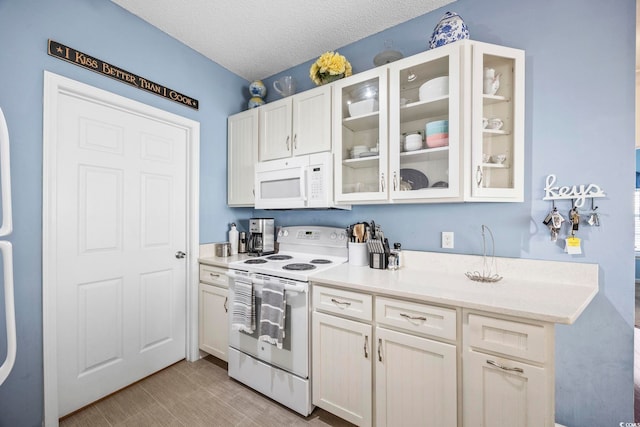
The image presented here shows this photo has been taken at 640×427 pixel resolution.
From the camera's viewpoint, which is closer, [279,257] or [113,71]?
[113,71]

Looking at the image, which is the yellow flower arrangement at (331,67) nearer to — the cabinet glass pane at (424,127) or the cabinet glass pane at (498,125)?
the cabinet glass pane at (424,127)

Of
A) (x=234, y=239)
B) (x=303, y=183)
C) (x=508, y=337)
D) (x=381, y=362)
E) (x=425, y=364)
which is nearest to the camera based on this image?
(x=508, y=337)

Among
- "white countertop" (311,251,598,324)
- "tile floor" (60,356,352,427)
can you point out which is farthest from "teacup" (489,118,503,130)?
"tile floor" (60,356,352,427)

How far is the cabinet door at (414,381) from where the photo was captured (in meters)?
1.26

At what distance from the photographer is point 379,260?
74.4 inches

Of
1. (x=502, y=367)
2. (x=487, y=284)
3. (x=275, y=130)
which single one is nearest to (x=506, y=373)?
(x=502, y=367)

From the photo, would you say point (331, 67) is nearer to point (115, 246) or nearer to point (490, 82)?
point (490, 82)

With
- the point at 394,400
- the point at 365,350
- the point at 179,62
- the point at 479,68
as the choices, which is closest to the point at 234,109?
the point at 179,62

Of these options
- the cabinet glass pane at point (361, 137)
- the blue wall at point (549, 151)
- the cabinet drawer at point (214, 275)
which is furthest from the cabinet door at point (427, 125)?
the cabinet drawer at point (214, 275)

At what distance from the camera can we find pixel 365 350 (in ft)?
4.86

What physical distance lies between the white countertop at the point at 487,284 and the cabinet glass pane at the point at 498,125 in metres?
0.54

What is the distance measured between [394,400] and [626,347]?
126 cm

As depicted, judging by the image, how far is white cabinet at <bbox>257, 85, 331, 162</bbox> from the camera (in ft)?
6.72

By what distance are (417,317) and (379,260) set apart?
1.93ft
